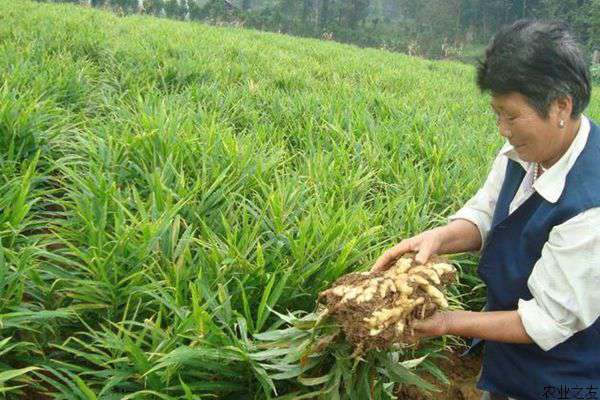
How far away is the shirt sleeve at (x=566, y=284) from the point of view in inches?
50.7

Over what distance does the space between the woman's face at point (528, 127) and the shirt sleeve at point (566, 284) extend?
0.21 meters

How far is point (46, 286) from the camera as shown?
68.2 inches

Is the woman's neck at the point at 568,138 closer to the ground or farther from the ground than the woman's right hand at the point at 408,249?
farther from the ground

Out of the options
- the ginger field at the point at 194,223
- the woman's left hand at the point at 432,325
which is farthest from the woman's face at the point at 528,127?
the ginger field at the point at 194,223

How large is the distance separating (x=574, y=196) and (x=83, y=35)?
5.03 meters

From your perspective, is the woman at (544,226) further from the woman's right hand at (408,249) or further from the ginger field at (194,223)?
the ginger field at (194,223)

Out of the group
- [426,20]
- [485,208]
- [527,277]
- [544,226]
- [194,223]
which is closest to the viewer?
[544,226]

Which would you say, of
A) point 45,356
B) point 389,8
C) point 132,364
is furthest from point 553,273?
point 389,8

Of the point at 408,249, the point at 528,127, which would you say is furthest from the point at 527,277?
the point at 528,127

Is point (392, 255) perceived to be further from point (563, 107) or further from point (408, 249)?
point (563, 107)

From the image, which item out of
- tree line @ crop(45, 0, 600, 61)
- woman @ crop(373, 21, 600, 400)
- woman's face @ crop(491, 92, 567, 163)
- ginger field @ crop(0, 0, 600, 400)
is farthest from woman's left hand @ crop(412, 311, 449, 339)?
tree line @ crop(45, 0, 600, 61)

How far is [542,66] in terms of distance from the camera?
4.31ft

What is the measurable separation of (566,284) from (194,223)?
1.39m

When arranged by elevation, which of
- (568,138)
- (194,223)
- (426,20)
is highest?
(426,20)
